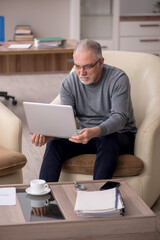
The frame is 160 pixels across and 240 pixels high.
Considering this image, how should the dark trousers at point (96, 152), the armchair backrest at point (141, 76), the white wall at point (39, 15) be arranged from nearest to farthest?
1. the dark trousers at point (96, 152)
2. the armchair backrest at point (141, 76)
3. the white wall at point (39, 15)

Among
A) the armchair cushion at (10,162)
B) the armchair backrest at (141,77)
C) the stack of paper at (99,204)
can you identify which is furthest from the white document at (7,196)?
the armchair backrest at (141,77)

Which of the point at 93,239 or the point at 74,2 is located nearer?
the point at 93,239

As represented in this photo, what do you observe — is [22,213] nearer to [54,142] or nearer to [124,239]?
[124,239]

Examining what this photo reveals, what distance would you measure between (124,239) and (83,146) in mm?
859

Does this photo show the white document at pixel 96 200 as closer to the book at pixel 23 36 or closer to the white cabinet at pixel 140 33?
the book at pixel 23 36

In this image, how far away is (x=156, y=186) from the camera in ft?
9.09

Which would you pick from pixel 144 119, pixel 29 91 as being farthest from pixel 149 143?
pixel 29 91

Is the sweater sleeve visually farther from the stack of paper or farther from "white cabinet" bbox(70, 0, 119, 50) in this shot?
"white cabinet" bbox(70, 0, 119, 50)

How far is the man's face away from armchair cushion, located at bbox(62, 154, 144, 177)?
1.36 feet

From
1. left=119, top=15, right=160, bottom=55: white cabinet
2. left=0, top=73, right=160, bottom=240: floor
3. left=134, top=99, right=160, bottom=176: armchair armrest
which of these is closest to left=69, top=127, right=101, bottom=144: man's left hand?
left=134, top=99, right=160, bottom=176: armchair armrest

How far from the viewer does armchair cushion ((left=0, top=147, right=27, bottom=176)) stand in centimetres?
255

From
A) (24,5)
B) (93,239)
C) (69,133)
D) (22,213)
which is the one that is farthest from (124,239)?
(24,5)

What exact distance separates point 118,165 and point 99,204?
65 centimetres

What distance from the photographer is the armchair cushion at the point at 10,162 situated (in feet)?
8.38
